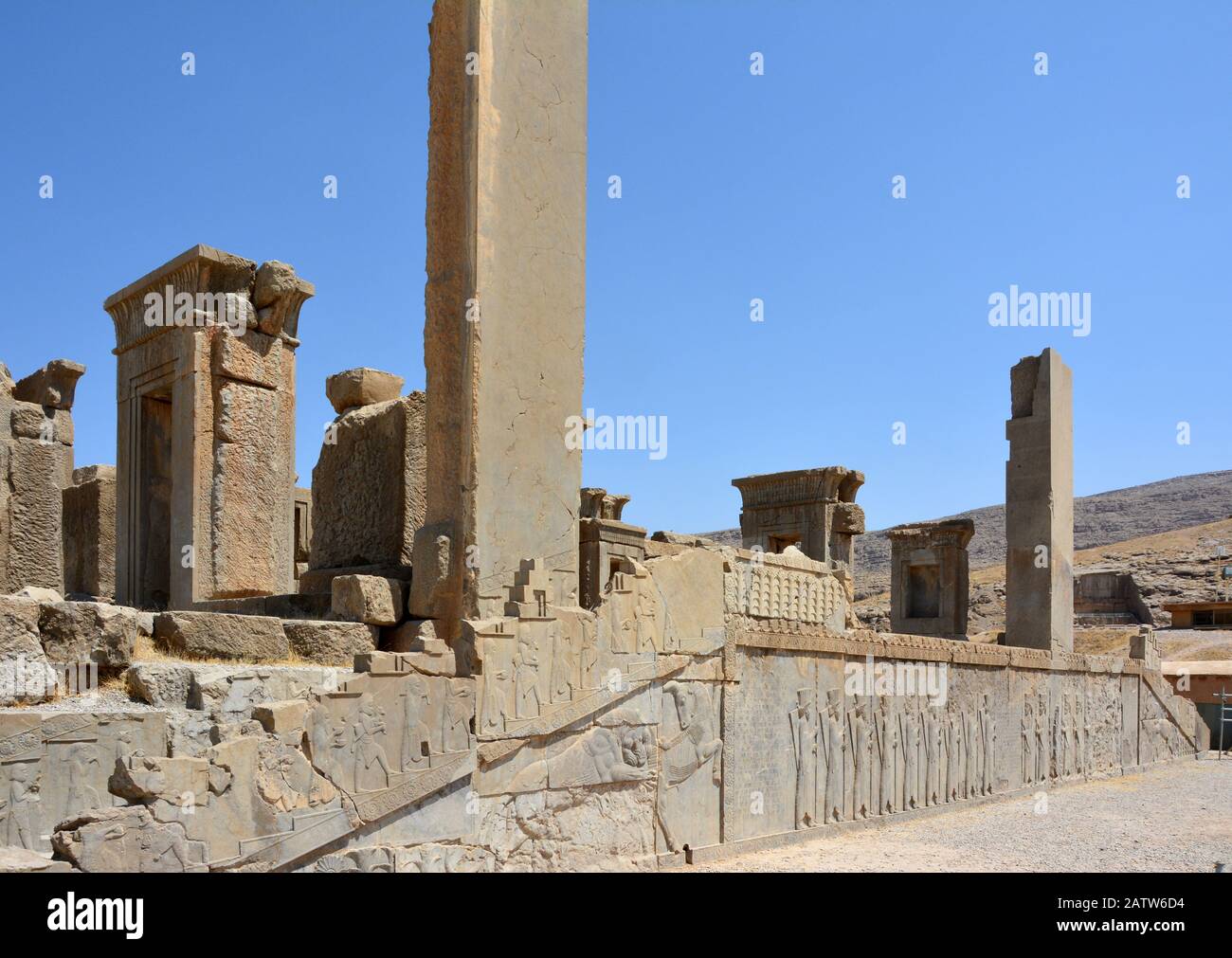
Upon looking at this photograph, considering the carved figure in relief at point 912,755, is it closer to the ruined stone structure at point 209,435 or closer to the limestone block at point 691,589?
the limestone block at point 691,589

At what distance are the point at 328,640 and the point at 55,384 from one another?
6133mm

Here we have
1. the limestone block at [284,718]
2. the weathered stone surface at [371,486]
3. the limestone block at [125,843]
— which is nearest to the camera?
the limestone block at [125,843]

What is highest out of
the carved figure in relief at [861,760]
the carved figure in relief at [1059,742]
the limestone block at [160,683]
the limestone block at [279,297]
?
the limestone block at [279,297]

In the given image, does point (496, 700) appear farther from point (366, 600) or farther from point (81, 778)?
point (81, 778)

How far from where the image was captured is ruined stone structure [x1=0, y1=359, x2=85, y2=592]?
34.3ft

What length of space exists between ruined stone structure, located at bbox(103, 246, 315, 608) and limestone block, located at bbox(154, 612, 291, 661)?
2654 mm


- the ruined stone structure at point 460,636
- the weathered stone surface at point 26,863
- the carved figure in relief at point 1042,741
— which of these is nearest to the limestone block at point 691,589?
the ruined stone structure at point 460,636

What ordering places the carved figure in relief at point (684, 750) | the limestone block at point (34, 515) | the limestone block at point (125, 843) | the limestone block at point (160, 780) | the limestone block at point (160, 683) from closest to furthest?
the limestone block at point (125, 843) < the limestone block at point (160, 780) < the limestone block at point (160, 683) < the carved figure in relief at point (684, 750) < the limestone block at point (34, 515)

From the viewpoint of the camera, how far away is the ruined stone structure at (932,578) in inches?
971

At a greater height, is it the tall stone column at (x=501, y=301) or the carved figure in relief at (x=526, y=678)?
the tall stone column at (x=501, y=301)

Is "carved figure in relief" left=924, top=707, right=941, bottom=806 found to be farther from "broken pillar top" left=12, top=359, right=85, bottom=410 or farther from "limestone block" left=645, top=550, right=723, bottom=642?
"broken pillar top" left=12, top=359, right=85, bottom=410

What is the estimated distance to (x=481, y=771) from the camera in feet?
22.4

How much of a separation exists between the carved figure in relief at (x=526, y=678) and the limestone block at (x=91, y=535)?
24.2 ft

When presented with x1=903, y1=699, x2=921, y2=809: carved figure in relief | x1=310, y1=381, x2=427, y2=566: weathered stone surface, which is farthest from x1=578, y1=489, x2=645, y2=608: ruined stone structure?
x1=903, y1=699, x2=921, y2=809: carved figure in relief
